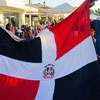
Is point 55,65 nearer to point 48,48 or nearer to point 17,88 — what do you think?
point 48,48

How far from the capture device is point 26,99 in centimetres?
319

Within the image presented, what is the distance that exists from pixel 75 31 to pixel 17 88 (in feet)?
4.33

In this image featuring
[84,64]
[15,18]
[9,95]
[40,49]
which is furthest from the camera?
[15,18]

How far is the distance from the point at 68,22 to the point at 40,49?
2.18 feet

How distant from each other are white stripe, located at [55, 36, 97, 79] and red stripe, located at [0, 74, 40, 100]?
43cm

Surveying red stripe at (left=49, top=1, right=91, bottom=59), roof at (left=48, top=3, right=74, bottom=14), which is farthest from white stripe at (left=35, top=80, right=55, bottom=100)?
roof at (left=48, top=3, right=74, bottom=14)

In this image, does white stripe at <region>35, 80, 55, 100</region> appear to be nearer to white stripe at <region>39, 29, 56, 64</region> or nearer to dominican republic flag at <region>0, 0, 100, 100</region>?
dominican republic flag at <region>0, 0, 100, 100</region>

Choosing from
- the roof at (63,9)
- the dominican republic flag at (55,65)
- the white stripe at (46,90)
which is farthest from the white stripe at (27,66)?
the roof at (63,9)

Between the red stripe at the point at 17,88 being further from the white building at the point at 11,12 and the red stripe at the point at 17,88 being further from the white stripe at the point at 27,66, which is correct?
the white building at the point at 11,12

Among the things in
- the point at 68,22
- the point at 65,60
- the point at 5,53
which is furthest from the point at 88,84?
the point at 5,53

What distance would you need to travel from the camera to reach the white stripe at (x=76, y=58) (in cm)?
338

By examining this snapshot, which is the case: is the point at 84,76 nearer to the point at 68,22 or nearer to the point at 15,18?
the point at 68,22

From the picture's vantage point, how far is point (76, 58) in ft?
11.3

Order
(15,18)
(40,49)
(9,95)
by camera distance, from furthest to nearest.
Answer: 1. (15,18)
2. (40,49)
3. (9,95)
